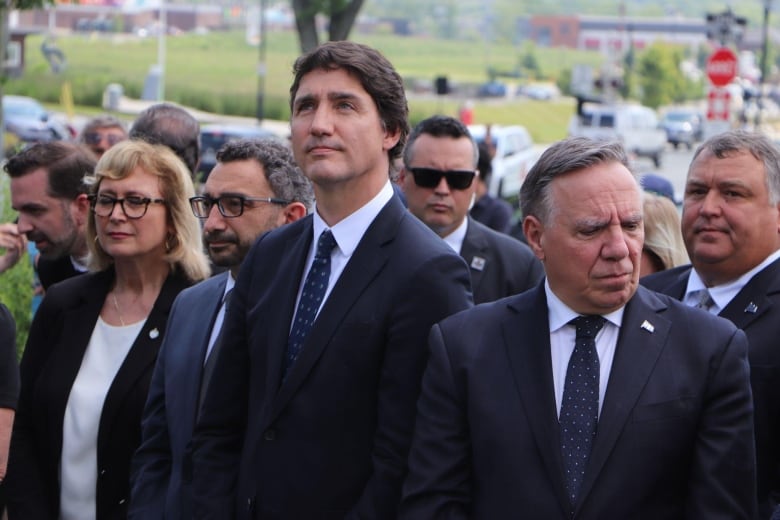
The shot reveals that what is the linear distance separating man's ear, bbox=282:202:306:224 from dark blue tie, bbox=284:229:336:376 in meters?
1.06

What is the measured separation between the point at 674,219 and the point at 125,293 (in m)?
2.65

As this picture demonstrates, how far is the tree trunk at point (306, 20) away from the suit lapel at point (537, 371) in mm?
20495

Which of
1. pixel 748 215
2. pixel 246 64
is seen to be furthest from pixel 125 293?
pixel 246 64

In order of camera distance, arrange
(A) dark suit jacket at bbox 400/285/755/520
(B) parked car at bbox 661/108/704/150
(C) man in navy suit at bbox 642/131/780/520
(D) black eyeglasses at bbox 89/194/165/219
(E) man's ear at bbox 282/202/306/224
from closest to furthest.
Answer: (A) dark suit jacket at bbox 400/285/755/520 → (C) man in navy suit at bbox 642/131/780/520 → (E) man's ear at bbox 282/202/306/224 → (D) black eyeglasses at bbox 89/194/165/219 → (B) parked car at bbox 661/108/704/150

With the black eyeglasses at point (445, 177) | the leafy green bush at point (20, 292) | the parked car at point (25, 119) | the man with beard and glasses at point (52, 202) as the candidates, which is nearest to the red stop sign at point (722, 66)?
the black eyeglasses at point (445, 177)

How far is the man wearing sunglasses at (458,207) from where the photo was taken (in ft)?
22.0

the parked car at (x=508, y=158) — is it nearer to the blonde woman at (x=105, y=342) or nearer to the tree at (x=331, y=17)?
the tree at (x=331, y=17)

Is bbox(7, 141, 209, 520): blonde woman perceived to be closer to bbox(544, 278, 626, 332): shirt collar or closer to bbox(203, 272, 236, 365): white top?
bbox(203, 272, 236, 365): white top

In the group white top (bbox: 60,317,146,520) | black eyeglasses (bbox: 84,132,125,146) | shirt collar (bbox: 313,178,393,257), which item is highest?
shirt collar (bbox: 313,178,393,257)

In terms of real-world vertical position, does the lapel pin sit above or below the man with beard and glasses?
below

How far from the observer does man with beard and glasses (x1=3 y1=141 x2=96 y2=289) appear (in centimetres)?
598

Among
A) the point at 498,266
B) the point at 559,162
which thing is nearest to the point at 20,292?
the point at 498,266

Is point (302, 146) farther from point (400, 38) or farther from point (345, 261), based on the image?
point (400, 38)

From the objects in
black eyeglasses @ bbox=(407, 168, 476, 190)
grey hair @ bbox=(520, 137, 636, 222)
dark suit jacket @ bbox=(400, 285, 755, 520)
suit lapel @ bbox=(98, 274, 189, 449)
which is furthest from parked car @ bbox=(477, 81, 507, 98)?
dark suit jacket @ bbox=(400, 285, 755, 520)
